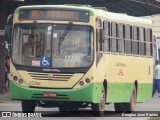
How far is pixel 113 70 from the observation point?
20828mm

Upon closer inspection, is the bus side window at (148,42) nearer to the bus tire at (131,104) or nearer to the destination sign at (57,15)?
the bus tire at (131,104)

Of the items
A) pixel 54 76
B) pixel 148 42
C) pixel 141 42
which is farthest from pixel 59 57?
pixel 148 42

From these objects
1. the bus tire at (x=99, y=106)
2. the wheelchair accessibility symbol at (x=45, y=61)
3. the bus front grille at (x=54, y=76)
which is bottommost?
the bus tire at (x=99, y=106)

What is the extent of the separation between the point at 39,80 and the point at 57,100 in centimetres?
68

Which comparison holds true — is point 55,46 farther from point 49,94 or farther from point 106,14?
point 106,14

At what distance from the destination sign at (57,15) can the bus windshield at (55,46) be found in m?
0.20

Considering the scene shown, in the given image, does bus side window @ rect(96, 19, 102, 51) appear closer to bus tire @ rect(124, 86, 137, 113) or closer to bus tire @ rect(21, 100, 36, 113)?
bus tire @ rect(21, 100, 36, 113)

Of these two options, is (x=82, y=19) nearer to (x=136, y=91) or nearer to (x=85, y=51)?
(x=85, y=51)

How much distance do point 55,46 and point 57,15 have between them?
0.85 meters

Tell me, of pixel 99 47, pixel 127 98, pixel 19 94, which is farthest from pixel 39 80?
pixel 127 98

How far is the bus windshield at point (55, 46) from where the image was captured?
61.1 feet

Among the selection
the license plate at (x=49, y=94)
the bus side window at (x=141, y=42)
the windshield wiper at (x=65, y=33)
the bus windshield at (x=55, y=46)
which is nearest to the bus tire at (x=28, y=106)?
the license plate at (x=49, y=94)

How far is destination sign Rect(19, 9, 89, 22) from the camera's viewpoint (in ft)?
62.0

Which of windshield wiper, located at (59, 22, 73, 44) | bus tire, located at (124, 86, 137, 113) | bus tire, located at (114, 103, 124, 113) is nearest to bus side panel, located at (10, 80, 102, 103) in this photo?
windshield wiper, located at (59, 22, 73, 44)
